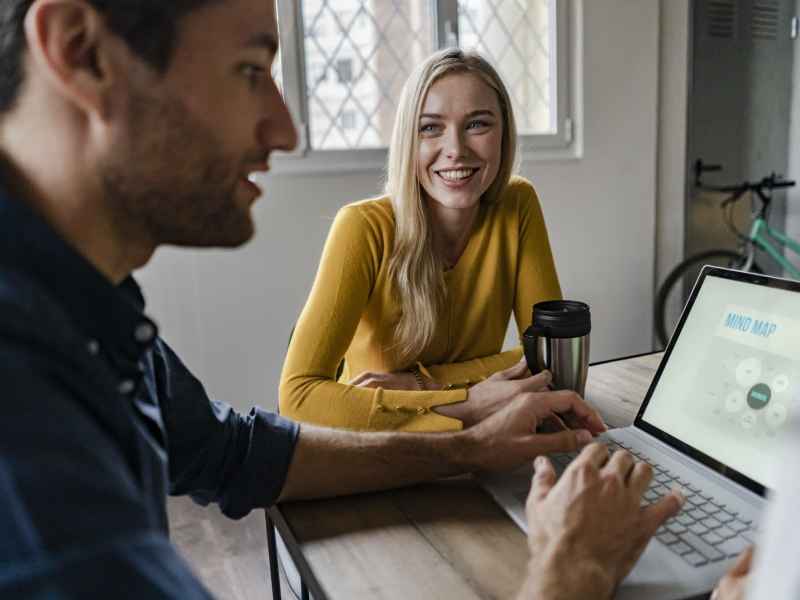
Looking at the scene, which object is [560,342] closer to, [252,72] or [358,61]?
[252,72]

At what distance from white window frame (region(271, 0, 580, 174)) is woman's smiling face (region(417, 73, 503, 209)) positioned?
806 mm

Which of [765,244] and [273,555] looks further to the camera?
[765,244]

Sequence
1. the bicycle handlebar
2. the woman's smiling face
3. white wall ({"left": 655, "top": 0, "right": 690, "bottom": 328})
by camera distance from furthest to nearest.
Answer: the bicycle handlebar
white wall ({"left": 655, "top": 0, "right": 690, "bottom": 328})
the woman's smiling face

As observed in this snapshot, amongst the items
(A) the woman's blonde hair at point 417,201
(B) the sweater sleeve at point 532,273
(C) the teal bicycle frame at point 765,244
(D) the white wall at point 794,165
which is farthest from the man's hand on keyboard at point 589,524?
(D) the white wall at point 794,165

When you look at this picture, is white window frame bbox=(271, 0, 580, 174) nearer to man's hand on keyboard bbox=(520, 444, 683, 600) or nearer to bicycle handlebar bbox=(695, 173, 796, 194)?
bicycle handlebar bbox=(695, 173, 796, 194)

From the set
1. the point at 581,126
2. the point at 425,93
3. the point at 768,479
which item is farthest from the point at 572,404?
the point at 581,126

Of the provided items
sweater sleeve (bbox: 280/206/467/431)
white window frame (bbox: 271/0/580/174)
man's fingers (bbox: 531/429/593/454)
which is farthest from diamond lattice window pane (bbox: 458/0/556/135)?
man's fingers (bbox: 531/429/593/454)

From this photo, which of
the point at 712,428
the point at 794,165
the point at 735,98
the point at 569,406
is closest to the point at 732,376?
the point at 712,428

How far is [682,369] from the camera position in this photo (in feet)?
3.25

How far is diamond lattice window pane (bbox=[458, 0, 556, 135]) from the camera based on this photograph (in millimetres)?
3027

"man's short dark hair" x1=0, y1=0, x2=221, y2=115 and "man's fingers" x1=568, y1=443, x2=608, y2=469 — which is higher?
"man's short dark hair" x1=0, y1=0, x2=221, y2=115

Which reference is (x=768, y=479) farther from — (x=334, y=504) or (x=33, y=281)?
(x=33, y=281)

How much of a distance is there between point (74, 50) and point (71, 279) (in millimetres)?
183

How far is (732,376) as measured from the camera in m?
0.90
